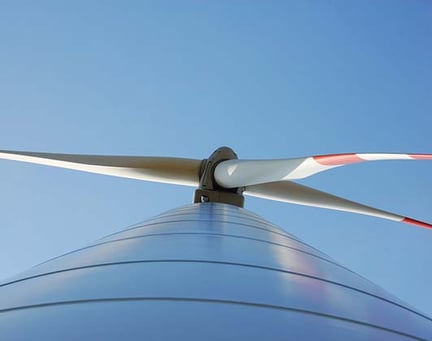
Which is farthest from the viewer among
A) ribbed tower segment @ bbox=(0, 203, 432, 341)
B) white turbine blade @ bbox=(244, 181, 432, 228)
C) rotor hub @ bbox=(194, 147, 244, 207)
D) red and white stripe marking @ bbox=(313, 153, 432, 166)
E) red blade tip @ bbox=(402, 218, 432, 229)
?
white turbine blade @ bbox=(244, 181, 432, 228)

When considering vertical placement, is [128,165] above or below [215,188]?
above

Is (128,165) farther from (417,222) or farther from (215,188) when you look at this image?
(417,222)

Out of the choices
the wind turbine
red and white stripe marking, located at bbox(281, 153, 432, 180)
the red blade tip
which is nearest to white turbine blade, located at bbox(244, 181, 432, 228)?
the red blade tip

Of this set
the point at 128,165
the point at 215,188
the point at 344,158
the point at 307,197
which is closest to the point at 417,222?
the point at 307,197

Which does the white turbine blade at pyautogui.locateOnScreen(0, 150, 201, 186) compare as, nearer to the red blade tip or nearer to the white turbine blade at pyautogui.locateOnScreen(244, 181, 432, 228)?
the white turbine blade at pyautogui.locateOnScreen(244, 181, 432, 228)

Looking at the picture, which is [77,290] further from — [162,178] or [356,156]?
[162,178]

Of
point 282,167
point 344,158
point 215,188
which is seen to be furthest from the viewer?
point 215,188
